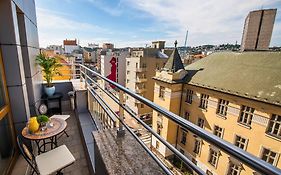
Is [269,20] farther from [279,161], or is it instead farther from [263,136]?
[279,161]

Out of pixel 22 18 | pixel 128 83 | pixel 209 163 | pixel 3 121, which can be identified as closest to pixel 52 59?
pixel 22 18

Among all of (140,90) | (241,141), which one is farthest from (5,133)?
(140,90)

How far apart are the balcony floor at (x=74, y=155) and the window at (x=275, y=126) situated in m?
10.4

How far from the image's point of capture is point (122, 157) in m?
1.22

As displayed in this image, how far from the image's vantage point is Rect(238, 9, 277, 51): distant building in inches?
466

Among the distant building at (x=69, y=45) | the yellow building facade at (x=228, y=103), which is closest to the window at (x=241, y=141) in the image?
the yellow building facade at (x=228, y=103)

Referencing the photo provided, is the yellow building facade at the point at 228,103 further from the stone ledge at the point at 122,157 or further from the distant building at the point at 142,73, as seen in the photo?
the distant building at the point at 142,73

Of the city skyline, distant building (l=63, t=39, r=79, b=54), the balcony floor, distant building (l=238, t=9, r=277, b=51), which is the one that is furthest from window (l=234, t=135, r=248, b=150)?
distant building (l=63, t=39, r=79, b=54)

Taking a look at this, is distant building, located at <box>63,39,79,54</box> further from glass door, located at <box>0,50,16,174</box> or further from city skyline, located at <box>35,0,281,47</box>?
glass door, located at <box>0,50,16,174</box>

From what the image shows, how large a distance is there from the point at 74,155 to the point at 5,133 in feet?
3.79

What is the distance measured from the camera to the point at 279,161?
26.4 ft

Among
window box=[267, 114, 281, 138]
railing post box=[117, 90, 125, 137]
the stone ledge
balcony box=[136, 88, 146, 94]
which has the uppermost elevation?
railing post box=[117, 90, 125, 137]

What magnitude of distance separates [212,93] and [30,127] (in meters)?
11.5

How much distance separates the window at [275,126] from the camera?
318 inches
